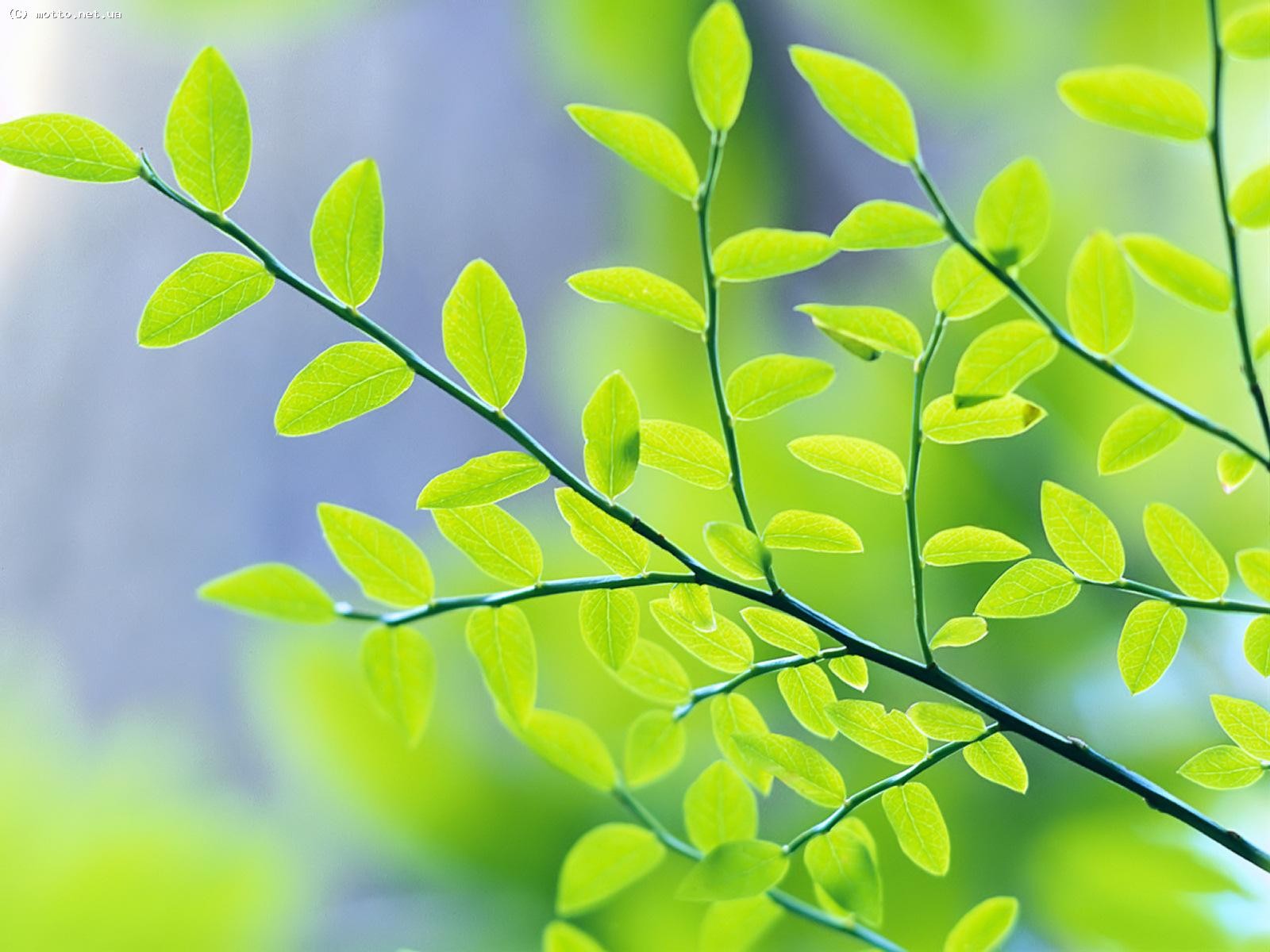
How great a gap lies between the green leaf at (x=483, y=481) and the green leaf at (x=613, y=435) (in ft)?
0.05

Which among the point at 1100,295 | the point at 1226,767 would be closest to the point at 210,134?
the point at 1100,295

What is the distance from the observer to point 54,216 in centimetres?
98

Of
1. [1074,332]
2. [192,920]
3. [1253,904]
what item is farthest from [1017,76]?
[192,920]

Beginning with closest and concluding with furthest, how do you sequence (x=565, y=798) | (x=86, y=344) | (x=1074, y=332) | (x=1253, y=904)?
(x=1074, y=332) → (x=1253, y=904) → (x=565, y=798) → (x=86, y=344)

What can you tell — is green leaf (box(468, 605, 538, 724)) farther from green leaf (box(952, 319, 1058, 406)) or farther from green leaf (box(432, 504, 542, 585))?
green leaf (box(952, 319, 1058, 406))

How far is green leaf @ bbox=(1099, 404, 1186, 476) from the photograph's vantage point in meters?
0.29

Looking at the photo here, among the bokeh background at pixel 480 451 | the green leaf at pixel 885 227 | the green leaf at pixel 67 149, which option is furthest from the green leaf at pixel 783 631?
the bokeh background at pixel 480 451

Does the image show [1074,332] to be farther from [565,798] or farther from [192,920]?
[192,920]

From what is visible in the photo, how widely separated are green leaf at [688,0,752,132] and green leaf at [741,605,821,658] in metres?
0.15

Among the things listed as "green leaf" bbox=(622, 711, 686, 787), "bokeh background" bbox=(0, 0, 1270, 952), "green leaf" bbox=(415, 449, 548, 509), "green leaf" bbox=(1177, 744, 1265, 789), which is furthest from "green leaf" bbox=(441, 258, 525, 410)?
"bokeh background" bbox=(0, 0, 1270, 952)

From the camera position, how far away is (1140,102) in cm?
24

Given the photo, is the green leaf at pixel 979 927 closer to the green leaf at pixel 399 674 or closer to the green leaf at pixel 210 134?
the green leaf at pixel 399 674

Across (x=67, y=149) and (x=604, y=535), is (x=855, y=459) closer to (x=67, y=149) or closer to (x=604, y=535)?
(x=604, y=535)

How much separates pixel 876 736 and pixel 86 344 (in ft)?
2.99
